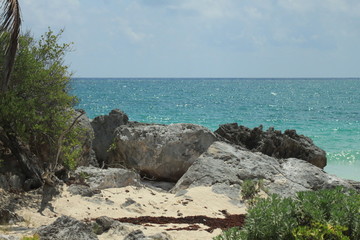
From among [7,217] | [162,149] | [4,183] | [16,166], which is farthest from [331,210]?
[162,149]

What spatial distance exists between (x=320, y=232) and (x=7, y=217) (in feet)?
17.7

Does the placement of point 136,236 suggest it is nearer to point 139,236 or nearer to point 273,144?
point 139,236

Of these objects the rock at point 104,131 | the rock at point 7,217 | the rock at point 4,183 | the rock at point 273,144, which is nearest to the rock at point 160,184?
the rock at point 104,131

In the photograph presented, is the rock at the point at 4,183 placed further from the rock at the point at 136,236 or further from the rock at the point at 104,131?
the rock at the point at 104,131

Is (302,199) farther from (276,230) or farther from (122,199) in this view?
(122,199)

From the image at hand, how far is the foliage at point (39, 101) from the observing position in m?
10.9

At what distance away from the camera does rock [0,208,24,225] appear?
8672 millimetres

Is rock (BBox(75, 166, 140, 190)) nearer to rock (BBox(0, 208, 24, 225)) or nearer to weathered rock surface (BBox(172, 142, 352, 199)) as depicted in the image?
weathered rock surface (BBox(172, 142, 352, 199))

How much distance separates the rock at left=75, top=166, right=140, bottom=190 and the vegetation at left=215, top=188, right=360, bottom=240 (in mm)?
6196

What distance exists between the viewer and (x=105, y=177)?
40.4 ft

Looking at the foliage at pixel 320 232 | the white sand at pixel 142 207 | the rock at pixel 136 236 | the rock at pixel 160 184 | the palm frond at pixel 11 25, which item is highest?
the palm frond at pixel 11 25

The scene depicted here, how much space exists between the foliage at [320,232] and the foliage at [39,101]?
6.68m

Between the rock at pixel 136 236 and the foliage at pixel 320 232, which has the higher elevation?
the foliage at pixel 320 232

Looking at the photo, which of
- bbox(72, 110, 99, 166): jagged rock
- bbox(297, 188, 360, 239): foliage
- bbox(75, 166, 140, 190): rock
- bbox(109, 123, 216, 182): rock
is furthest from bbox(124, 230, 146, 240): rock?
bbox(109, 123, 216, 182): rock
